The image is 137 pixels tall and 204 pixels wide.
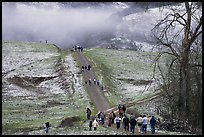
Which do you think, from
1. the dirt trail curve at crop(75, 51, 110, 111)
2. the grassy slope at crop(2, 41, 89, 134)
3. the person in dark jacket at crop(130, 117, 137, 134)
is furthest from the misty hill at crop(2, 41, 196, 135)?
the person in dark jacket at crop(130, 117, 137, 134)

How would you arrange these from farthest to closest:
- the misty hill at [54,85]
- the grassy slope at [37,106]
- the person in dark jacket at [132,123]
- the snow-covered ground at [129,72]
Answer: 1. the snow-covered ground at [129,72]
2. the misty hill at [54,85]
3. the grassy slope at [37,106]
4. the person in dark jacket at [132,123]

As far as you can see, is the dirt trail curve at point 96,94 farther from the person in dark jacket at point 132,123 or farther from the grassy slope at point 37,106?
the person in dark jacket at point 132,123

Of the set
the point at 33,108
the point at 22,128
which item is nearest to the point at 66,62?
the point at 33,108

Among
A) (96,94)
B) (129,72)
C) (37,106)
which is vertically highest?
(129,72)

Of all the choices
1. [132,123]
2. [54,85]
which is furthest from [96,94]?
[132,123]

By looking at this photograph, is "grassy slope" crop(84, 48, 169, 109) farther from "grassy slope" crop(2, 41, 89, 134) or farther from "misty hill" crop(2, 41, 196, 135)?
"grassy slope" crop(2, 41, 89, 134)

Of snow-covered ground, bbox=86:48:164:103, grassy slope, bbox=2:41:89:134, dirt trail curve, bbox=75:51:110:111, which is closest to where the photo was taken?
grassy slope, bbox=2:41:89:134

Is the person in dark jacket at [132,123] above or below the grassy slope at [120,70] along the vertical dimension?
below

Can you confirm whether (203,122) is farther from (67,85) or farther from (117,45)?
(117,45)

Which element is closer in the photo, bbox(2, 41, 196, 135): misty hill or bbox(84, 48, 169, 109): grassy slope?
bbox(2, 41, 196, 135): misty hill

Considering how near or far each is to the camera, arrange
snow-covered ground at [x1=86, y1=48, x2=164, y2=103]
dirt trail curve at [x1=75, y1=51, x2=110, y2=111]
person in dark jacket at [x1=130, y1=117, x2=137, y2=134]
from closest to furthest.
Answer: person in dark jacket at [x1=130, y1=117, x2=137, y2=134] < dirt trail curve at [x1=75, y1=51, x2=110, y2=111] < snow-covered ground at [x1=86, y1=48, x2=164, y2=103]

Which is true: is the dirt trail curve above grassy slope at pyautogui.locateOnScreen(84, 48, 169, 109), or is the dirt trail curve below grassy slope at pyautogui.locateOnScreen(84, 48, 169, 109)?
below

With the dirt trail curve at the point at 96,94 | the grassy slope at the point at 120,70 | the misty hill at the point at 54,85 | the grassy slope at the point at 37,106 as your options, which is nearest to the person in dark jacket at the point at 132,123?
the misty hill at the point at 54,85

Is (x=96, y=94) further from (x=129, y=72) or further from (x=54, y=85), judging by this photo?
(x=129, y=72)
